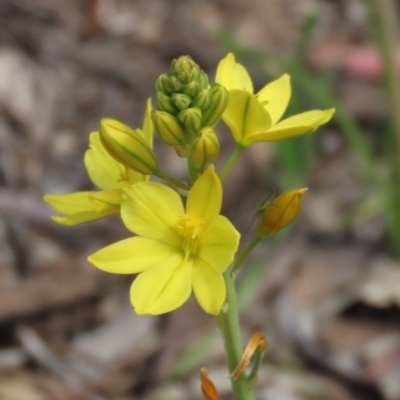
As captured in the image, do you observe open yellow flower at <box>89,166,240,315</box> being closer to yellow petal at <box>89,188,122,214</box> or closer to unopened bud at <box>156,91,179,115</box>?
yellow petal at <box>89,188,122,214</box>

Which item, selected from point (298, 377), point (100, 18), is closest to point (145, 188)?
point (298, 377)

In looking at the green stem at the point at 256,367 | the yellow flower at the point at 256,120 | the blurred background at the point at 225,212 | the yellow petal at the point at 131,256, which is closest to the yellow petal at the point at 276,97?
the yellow flower at the point at 256,120

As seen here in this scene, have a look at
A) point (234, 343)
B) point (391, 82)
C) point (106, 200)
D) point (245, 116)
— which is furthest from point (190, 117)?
point (391, 82)

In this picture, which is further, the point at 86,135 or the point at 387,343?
the point at 86,135

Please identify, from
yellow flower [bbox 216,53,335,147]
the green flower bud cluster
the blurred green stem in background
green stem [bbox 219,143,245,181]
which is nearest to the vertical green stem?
the blurred green stem in background

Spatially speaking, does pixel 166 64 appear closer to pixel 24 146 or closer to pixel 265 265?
pixel 24 146

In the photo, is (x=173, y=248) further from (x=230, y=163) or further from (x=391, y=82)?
(x=391, y=82)

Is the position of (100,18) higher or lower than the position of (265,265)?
higher
